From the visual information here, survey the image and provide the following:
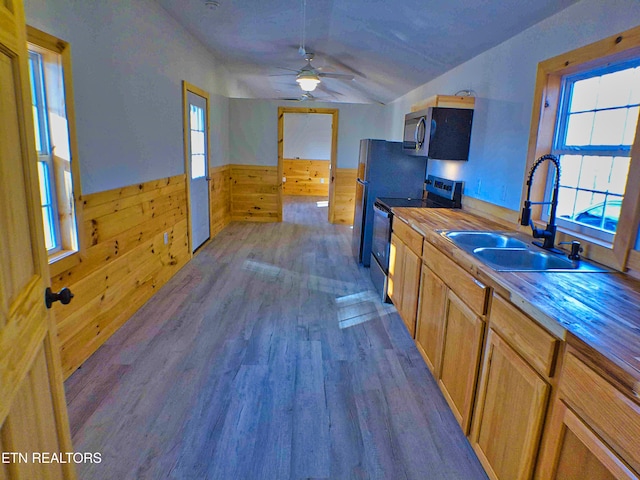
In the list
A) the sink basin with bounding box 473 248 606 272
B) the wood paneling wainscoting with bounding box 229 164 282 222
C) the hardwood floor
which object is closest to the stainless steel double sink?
the sink basin with bounding box 473 248 606 272

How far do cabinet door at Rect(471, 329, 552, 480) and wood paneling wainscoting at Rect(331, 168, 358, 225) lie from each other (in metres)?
5.53

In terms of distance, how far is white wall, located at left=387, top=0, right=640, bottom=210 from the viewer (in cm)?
194

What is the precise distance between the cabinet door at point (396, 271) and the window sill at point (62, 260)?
215 centimetres

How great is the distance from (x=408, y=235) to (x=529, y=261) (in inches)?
35.9

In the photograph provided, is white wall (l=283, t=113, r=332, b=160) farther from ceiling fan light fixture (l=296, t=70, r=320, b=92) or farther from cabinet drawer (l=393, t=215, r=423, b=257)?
cabinet drawer (l=393, t=215, r=423, b=257)

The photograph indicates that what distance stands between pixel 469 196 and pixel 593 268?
1685 mm

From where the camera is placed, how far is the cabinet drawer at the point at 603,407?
2.94 ft

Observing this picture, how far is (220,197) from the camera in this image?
6.30 meters

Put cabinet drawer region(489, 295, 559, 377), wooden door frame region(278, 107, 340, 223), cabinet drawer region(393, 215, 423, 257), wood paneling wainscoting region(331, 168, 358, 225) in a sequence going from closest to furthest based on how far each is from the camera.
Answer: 1. cabinet drawer region(489, 295, 559, 377)
2. cabinet drawer region(393, 215, 423, 257)
3. wooden door frame region(278, 107, 340, 223)
4. wood paneling wainscoting region(331, 168, 358, 225)

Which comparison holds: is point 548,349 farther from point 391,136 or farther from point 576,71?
point 391,136

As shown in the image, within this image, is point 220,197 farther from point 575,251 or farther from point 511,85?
point 575,251

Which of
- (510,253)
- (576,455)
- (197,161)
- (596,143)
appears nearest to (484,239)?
(510,253)

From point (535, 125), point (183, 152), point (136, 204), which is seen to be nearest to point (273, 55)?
point (183, 152)

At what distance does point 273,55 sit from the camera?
17.3ft
